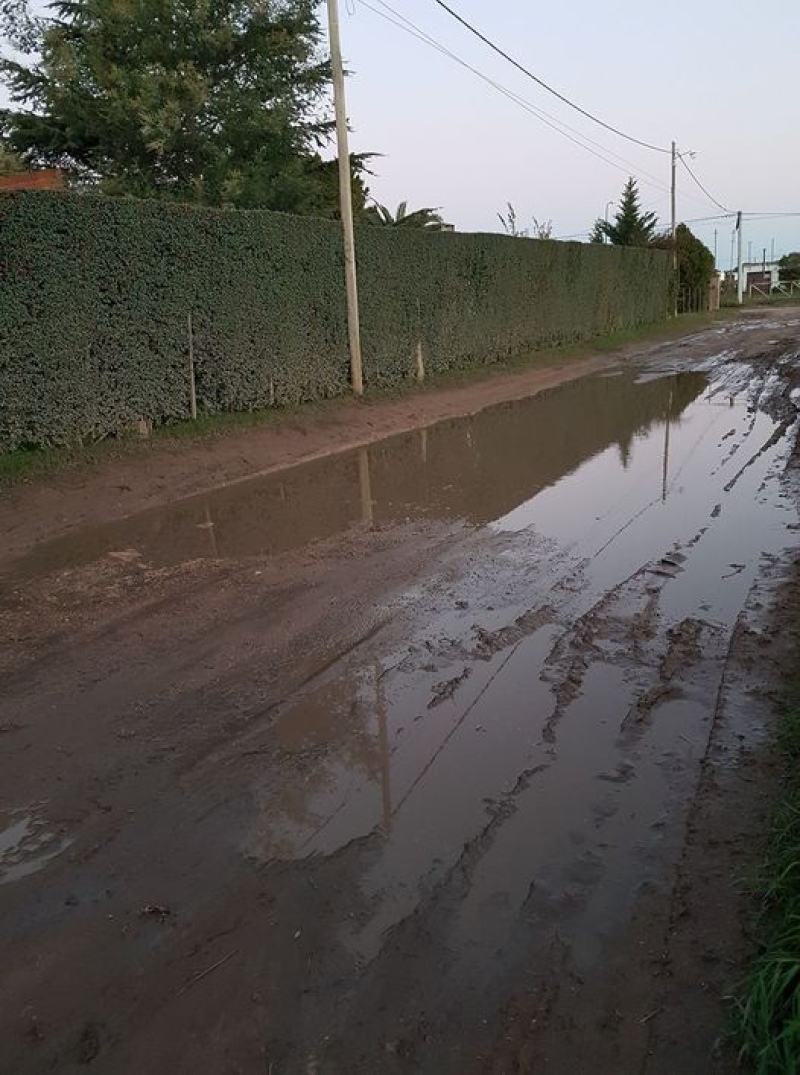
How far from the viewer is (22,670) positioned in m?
5.59

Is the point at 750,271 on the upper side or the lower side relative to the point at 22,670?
upper

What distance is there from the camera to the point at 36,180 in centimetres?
1830

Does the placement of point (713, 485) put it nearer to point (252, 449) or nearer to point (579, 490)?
point (579, 490)

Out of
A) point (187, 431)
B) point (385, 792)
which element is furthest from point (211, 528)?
point (385, 792)

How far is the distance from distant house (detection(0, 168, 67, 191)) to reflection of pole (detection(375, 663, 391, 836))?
1603cm

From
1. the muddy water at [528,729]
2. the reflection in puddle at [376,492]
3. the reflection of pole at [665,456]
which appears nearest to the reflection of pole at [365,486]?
the reflection in puddle at [376,492]

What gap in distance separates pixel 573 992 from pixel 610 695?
2352mm

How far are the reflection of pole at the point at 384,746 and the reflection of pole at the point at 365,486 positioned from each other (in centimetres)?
395

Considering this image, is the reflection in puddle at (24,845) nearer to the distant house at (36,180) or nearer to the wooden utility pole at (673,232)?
the distant house at (36,180)

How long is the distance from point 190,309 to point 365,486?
12.7 ft

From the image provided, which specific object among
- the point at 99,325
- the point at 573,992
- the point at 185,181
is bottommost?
the point at 573,992

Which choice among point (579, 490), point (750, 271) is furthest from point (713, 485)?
point (750, 271)

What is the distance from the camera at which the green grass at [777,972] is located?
7.79ft

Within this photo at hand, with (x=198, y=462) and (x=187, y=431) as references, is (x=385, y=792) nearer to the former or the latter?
(x=198, y=462)
